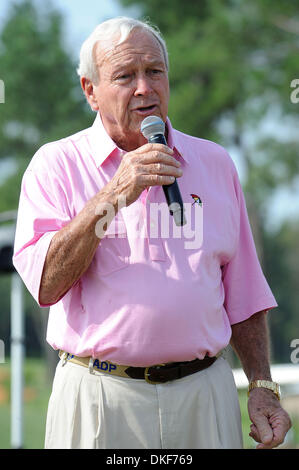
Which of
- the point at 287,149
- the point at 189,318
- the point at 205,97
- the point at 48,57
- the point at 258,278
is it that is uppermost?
the point at 48,57

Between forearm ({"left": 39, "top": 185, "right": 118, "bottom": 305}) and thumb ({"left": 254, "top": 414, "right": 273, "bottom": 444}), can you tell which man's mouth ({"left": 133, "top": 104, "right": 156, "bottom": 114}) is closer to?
forearm ({"left": 39, "top": 185, "right": 118, "bottom": 305})

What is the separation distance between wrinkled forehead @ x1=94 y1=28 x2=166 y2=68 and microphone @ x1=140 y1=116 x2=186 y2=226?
0.89ft

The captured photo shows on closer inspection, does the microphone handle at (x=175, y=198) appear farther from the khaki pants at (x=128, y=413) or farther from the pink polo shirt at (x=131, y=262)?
the khaki pants at (x=128, y=413)

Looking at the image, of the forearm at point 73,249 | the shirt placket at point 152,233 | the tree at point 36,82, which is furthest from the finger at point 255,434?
the tree at point 36,82

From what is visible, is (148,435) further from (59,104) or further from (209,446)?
(59,104)

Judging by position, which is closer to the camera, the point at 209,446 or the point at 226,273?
the point at 209,446

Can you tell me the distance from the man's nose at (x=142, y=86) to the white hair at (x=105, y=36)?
0.17 meters

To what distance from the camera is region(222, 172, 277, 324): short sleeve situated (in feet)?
9.10

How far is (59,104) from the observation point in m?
24.9

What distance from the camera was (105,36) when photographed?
2637 mm

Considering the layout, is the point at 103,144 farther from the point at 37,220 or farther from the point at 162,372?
the point at 162,372

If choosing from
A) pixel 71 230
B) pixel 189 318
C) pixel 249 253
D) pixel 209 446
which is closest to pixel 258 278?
pixel 249 253

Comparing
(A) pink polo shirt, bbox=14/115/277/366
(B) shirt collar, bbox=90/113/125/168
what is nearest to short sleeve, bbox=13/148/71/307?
(A) pink polo shirt, bbox=14/115/277/366
